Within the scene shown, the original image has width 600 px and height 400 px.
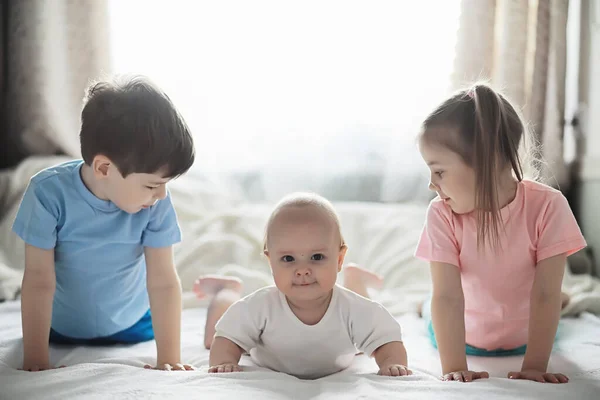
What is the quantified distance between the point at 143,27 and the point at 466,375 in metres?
1.72

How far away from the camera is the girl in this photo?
1.08 metres

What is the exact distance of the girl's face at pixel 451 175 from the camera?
3.60 feet

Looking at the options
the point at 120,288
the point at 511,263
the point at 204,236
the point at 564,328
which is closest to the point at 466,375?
the point at 511,263

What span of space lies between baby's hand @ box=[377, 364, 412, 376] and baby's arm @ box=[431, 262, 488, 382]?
0.07 metres

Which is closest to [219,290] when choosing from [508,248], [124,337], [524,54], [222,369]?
[124,337]

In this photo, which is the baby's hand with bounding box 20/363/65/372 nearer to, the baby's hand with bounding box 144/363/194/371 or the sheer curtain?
the baby's hand with bounding box 144/363/194/371

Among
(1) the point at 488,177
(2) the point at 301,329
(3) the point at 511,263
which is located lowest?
(2) the point at 301,329

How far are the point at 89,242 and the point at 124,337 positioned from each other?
269 mm

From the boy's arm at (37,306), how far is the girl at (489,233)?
0.69 m

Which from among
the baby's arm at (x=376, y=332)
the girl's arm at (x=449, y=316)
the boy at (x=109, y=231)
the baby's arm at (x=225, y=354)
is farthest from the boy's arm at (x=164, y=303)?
the girl's arm at (x=449, y=316)

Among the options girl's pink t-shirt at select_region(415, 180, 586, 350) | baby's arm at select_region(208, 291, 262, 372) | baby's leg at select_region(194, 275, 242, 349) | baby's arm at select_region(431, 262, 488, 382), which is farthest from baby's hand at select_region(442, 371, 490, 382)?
baby's leg at select_region(194, 275, 242, 349)

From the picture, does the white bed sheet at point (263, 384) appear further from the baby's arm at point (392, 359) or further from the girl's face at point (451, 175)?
the girl's face at point (451, 175)

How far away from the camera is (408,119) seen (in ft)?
7.04

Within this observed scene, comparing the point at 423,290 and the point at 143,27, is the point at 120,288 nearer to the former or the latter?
the point at 423,290
